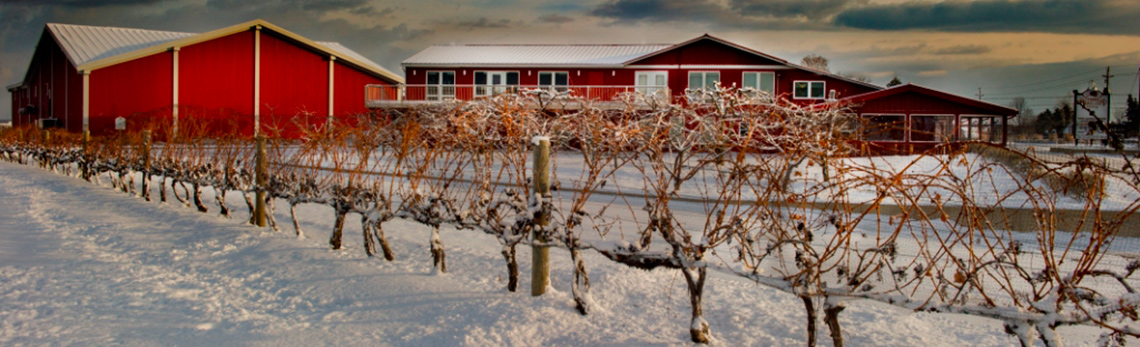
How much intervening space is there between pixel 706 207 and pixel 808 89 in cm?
3196

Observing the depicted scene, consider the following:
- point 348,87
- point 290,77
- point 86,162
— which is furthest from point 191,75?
point 86,162

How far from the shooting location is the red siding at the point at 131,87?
30.5m

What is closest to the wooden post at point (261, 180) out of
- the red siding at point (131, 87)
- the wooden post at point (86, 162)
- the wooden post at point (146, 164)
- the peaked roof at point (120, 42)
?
the wooden post at point (146, 164)

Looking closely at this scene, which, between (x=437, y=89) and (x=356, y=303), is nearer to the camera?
(x=356, y=303)

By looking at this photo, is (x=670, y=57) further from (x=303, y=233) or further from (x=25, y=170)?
(x=303, y=233)

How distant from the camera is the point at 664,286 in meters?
5.82

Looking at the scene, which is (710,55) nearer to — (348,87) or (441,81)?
(441,81)

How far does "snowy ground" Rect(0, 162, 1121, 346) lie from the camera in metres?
4.66

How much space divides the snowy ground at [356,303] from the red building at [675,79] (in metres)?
25.0

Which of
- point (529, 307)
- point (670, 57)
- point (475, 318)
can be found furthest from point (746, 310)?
point (670, 57)

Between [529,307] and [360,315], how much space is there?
45.0 inches

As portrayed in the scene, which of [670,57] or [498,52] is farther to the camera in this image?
[498,52]

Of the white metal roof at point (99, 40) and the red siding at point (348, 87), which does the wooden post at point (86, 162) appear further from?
the red siding at point (348, 87)

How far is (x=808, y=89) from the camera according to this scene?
3453 centimetres
